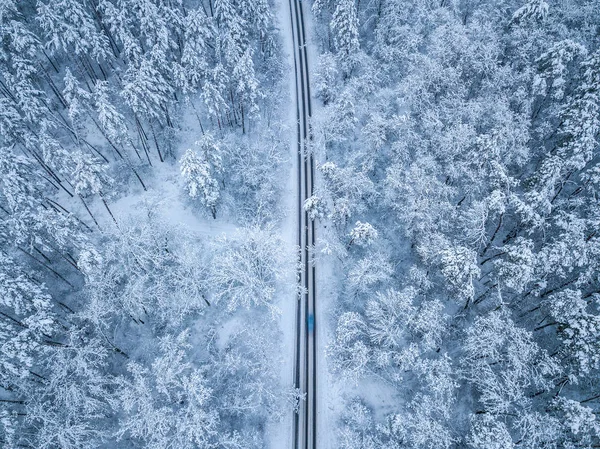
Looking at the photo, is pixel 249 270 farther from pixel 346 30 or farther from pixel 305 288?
pixel 346 30

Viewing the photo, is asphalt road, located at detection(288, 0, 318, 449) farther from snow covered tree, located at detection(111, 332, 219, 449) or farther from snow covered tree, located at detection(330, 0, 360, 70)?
snow covered tree, located at detection(111, 332, 219, 449)

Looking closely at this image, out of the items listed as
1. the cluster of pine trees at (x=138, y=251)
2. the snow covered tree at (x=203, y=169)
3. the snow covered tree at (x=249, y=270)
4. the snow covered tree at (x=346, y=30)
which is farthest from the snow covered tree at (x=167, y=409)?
the snow covered tree at (x=346, y=30)

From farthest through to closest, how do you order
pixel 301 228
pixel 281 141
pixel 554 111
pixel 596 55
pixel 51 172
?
pixel 281 141
pixel 51 172
pixel 301 228
pixel 554 111
pixel 596 55

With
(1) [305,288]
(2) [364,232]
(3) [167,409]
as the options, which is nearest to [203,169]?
(1) [305,288]

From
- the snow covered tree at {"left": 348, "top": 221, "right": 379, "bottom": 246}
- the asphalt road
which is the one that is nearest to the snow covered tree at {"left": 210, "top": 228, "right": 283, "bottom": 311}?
the asphalt road

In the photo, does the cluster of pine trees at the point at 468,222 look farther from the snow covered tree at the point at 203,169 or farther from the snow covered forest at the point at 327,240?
the snow covered tree at the point at 203,169

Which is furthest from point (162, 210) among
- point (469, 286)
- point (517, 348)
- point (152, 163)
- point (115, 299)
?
point (517, 348)

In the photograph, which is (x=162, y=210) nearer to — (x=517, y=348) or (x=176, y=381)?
(x=176, y=381)
